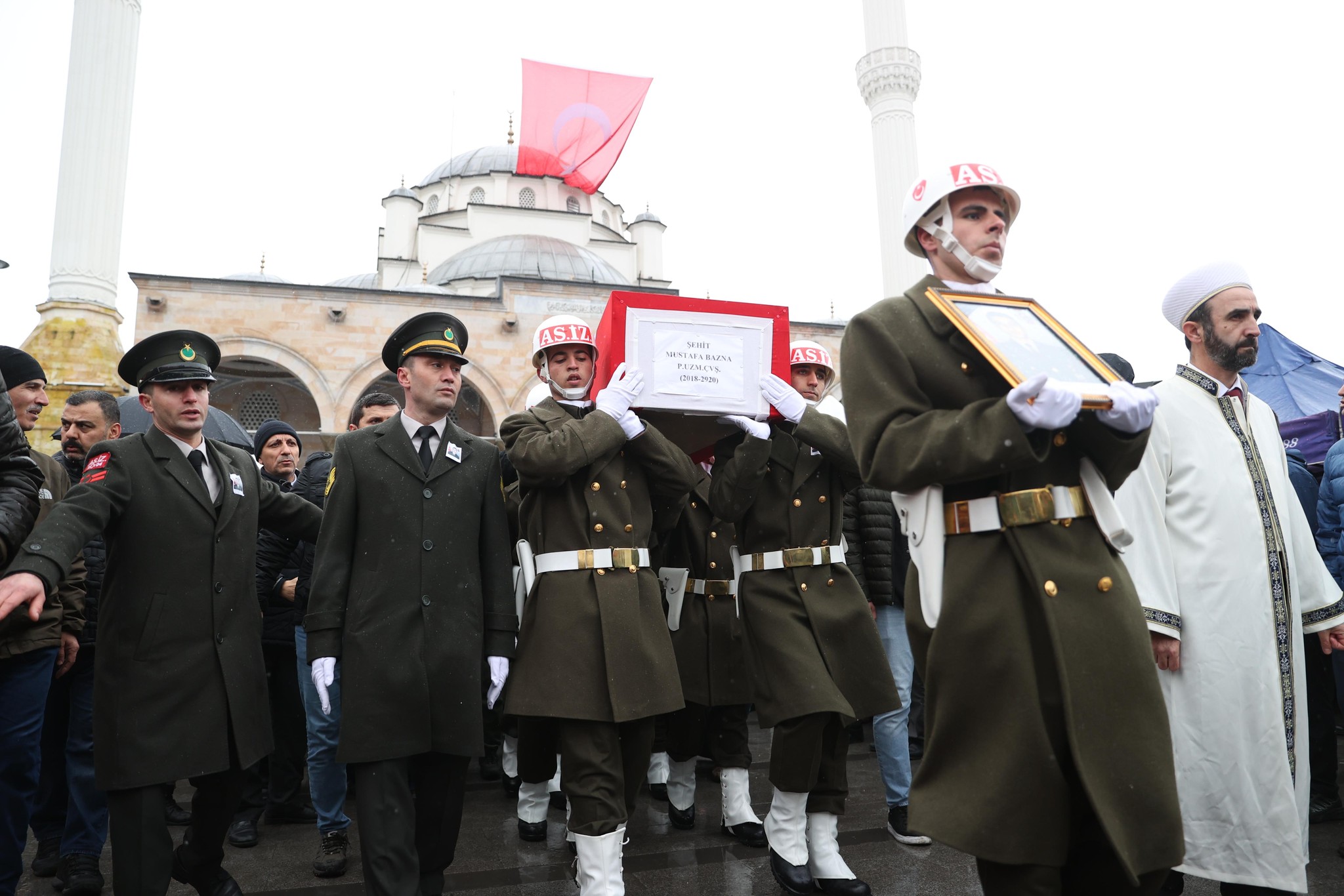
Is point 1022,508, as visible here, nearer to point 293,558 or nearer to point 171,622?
point 171,622

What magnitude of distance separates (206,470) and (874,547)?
367 cm

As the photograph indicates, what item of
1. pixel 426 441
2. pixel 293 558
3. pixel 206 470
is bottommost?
pixel 293 558

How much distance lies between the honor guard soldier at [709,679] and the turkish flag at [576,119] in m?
26.9

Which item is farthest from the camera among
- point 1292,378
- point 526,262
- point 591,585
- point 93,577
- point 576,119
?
point 526,262

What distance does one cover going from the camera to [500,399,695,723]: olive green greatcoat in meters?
3.49

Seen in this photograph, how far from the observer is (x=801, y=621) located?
398cm

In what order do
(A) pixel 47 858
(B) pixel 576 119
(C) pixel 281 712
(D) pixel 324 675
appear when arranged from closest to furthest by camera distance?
(D) pixel 324 675 → (A) pixel 47 858 → (C) pixel 281 712 → (B) pixel 576 119

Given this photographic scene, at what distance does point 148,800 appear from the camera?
315 centimetres

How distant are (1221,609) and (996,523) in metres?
1.51

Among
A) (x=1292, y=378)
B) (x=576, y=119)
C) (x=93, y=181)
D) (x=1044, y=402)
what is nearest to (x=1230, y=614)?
(x=1044, y=402)

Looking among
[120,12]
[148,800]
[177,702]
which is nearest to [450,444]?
[177,702]

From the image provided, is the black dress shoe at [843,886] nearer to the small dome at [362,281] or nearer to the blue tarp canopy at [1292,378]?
the blue tarp canopy at [1292,378]

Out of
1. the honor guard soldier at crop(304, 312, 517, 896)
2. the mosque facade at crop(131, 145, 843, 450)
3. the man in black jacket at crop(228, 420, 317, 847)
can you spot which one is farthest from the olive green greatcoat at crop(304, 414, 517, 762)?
the mosque facade at crop(131, 145, 843, 450)

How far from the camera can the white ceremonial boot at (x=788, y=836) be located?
12.4 ft
